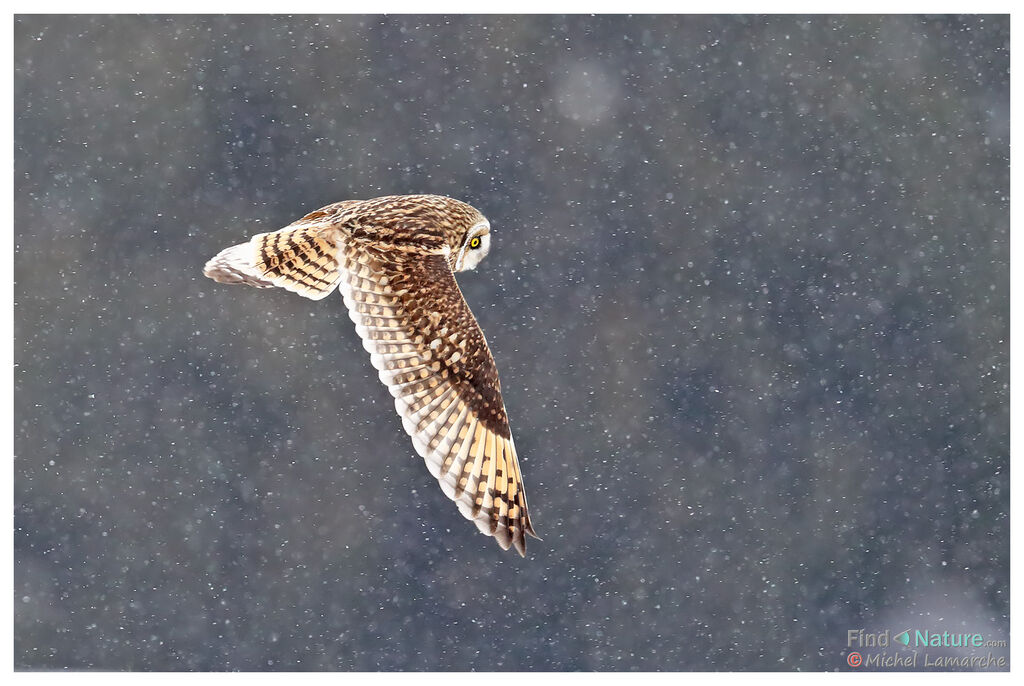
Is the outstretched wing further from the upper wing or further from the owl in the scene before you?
the upper wing

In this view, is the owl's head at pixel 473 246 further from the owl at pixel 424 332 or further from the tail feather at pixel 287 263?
the tail feather at pixel 287 263

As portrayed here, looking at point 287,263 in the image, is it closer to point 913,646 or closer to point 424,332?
point 424,332

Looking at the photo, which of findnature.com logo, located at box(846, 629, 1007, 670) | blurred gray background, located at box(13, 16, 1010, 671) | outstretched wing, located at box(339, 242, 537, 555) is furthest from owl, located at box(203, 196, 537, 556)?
findnature.com logo, located at box(846, 629, 1007, 670)

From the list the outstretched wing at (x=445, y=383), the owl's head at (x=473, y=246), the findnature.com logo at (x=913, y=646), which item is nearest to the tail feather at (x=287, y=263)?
the outstretched wing at (x=445, y=383)

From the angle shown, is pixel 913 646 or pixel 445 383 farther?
pixel 913 646

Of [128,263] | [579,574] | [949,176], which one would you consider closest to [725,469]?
[579,574]

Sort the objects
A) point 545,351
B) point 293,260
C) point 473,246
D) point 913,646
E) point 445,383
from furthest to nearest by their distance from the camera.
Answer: point 913,646 → point 545,351 → point 473,246 → point 293,260 → point 445,383

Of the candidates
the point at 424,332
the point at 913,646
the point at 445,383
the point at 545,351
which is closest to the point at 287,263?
the point at 424,332
